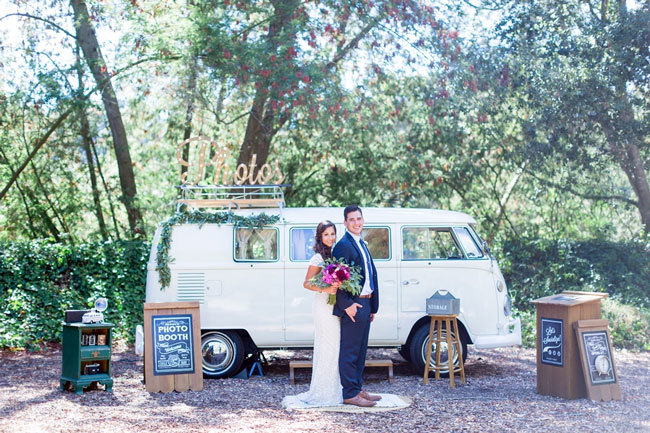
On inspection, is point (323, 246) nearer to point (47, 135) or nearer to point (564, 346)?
point (564, 346)

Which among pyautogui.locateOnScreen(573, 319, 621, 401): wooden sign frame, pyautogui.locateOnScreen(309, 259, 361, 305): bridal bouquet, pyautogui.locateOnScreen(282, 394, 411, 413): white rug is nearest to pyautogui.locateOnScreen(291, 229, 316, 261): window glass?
pyautogui.locateOnScreen(309, 259, 361, 305): bridal bouquet

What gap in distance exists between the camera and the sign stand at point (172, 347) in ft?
28.4

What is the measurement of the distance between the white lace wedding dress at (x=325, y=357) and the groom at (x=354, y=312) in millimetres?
82

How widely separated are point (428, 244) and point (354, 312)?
2.54 meters

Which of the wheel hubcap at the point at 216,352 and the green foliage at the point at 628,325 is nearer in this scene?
the wheel hubcap at the point at 216,352

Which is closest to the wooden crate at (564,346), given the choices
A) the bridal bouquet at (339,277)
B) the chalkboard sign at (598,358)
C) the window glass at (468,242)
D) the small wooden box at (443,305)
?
the chalkboard sign at (598,358)

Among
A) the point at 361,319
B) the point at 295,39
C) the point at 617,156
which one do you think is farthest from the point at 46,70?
the point at 617,156

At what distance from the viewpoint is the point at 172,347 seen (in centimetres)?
878

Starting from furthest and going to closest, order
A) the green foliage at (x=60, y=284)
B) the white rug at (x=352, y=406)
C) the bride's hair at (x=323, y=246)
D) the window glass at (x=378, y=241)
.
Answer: the green foliage at (x=60, y=284) → the window glass at (x=378, y=241) → the bride's hair at (x=323, y=246) → the white rug at (x=352, y=406)

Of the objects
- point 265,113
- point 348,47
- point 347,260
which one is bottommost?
point 347,260

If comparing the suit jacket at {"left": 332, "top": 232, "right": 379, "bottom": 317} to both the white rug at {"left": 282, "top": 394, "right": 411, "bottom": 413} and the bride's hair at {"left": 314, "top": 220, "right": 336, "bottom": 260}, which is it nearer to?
the bride's hair at {"left": 314, "top": 220, "right": 336, "bottom": 260}

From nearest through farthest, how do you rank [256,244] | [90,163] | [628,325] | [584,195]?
1. [256,244]
2. [628,325]
3. [90,163]
4. [584,195]

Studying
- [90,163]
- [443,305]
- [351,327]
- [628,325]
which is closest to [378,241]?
[443,305]

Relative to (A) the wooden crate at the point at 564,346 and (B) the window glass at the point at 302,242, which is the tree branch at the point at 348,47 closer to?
(B) the window glass at the point at 302,242
